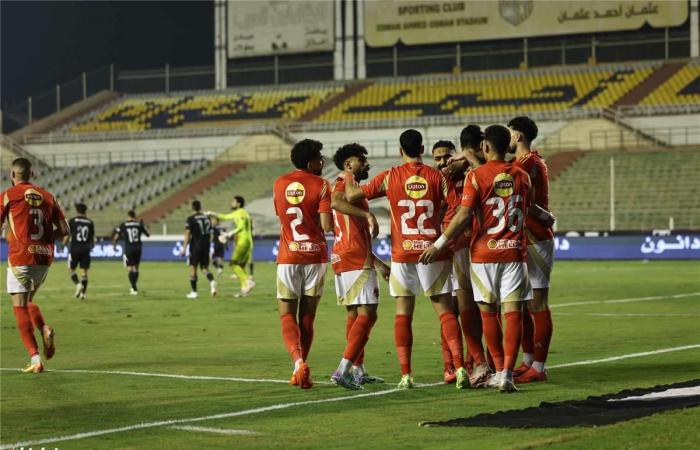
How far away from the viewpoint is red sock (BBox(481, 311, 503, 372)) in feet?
38.9

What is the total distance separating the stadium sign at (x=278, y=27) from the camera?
72.8 metres

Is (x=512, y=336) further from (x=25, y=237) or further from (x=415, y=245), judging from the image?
(x=25, y=237)

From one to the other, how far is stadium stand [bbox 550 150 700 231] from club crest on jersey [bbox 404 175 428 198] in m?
40.3

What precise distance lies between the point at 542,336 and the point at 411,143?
2289 millimetres

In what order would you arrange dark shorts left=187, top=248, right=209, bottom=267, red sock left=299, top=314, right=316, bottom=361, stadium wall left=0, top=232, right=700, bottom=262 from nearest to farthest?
red sock left=299, top=314, right=316, bottom=361 < dark shorts left=187, top=248, right=209, bottom=267 < stadium wall left=0, top=232, right=700, bottom=262

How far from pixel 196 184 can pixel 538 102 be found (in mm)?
17759

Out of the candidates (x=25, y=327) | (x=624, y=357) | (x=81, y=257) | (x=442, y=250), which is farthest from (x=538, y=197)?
(x=81, y=257)

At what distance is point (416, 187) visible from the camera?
1203 cm

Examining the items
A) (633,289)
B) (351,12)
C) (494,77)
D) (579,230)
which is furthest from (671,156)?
(633,289)

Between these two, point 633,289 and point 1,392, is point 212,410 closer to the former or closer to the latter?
point 1,392

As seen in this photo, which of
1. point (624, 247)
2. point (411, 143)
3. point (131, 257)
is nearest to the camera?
point (411, 143)

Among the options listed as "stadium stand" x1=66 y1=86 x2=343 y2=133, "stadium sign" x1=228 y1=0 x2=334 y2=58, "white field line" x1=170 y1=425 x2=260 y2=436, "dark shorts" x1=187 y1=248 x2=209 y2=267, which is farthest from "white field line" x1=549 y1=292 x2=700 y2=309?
"stadium sign" x1=228 y1=0 x2=334 y2=58

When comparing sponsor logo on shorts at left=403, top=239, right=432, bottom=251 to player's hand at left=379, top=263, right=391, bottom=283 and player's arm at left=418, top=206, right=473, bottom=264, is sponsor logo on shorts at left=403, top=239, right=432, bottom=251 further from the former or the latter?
player's hand at left=379, top=263, right=391, bottom=283

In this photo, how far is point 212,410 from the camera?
35.6 feet
